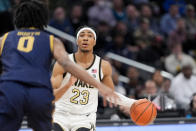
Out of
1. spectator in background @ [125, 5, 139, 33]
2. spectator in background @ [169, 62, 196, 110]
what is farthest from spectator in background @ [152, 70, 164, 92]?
spectator in background @ [125, 5, 139, 33]

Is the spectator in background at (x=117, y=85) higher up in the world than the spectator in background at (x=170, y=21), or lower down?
lower down

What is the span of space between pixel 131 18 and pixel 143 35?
25.9 inches

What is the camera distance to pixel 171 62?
1277 cm

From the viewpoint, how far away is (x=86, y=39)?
22.8ft

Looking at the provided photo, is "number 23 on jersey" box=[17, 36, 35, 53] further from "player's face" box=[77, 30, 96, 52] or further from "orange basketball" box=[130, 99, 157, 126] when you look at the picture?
"orange basketball" box=[130, 99, 157, 126]

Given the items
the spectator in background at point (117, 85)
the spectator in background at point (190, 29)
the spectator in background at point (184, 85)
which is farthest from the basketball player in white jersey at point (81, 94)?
the spectator in background at point (190, 29)

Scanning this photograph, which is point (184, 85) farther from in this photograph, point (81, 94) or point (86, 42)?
point (81, 94)

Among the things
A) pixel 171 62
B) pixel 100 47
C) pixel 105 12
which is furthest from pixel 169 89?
pixel 105 12

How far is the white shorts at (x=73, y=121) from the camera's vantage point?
649 centimetres

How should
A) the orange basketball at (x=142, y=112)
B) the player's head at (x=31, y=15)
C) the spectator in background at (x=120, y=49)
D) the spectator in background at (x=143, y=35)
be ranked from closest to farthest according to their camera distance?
the player's head at (x=31, y=15) < the orange basketball at (x=142, y=112) < the spectator in background at (x=120, y=49) < the spectator in background at (x=143, y=35)

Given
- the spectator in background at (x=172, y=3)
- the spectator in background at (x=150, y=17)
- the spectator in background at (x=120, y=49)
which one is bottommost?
the spectator in background at (x=120, y=49)

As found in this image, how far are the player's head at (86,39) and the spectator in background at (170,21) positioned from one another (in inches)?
285

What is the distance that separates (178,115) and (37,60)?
5168 millimetres

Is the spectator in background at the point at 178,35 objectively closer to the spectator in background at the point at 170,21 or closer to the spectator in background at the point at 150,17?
the spectator in background at the point at 170,21
